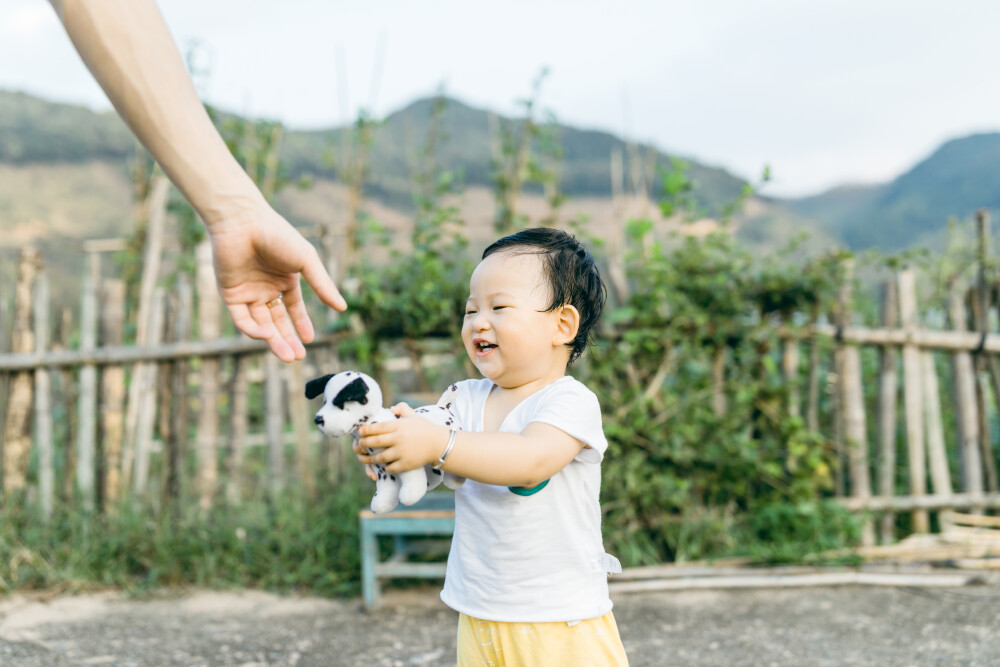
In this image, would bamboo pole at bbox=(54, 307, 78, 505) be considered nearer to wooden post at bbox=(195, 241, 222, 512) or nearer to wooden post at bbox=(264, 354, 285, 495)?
wooden post at bbox=(195, 241, 222, 512)

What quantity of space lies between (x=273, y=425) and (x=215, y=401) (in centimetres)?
34

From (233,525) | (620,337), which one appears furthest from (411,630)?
(620,337)

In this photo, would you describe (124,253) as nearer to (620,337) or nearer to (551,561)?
(620,337)

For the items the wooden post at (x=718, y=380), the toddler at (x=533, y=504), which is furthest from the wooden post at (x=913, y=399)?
the toddler at (x=533, y=504)

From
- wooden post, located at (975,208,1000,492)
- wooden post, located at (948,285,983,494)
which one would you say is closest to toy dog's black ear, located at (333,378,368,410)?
wooden post, located at (948,285,983,494)

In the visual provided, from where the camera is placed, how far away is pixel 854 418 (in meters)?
4.00

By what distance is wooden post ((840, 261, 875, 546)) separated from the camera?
155 inches

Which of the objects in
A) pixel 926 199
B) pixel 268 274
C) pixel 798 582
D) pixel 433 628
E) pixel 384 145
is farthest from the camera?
pixel 384 145

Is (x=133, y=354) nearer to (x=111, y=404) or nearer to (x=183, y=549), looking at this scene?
(x=111, y=404)

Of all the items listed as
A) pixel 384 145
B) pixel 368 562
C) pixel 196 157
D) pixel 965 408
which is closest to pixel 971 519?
pixel 965 408

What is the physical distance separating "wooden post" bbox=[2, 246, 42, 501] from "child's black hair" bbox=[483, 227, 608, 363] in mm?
3413

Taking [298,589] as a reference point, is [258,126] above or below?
above

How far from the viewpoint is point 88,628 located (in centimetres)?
320

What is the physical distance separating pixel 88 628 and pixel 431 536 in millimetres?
1660
